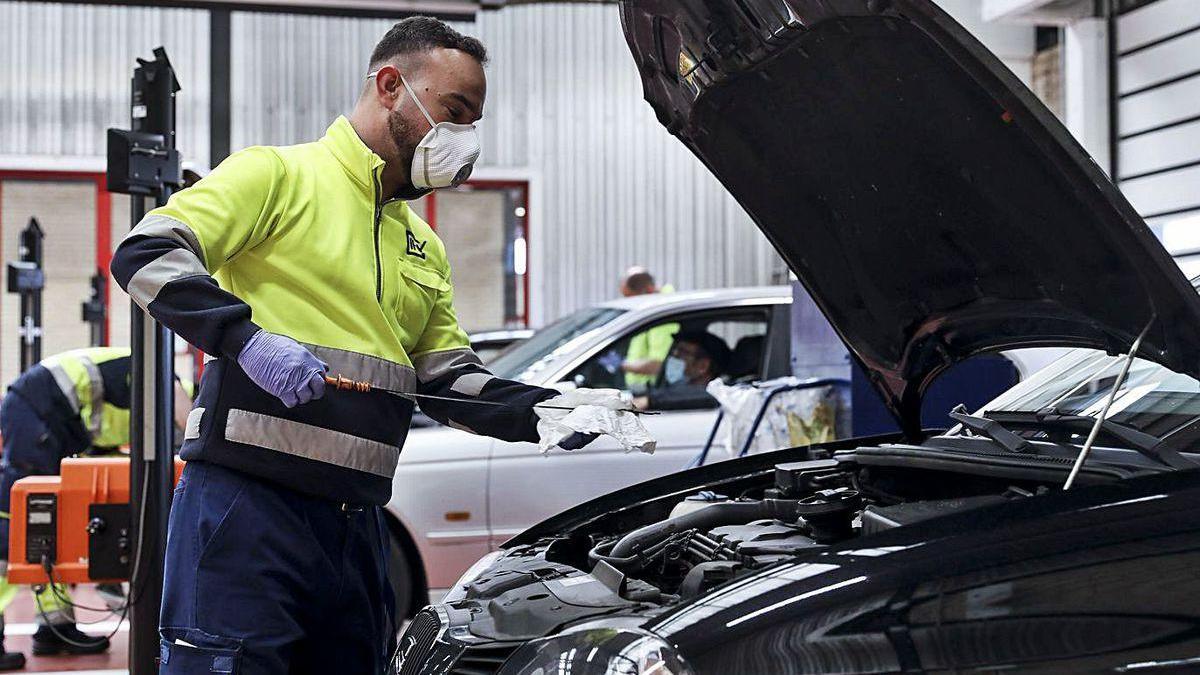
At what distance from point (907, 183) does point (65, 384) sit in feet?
14.2

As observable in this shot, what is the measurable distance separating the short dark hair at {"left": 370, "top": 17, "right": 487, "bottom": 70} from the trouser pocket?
117 centimetres

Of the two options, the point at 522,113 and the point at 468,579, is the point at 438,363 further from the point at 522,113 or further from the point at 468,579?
the point at 522,113

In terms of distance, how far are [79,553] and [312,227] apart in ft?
7.65

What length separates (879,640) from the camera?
5.04 feet

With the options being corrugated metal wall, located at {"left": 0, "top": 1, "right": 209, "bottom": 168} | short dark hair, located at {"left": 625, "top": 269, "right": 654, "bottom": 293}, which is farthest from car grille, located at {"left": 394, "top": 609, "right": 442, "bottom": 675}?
corrugated metal wall, located at {"left": 0, "top": 1, "right": 209, "bottom": 168}

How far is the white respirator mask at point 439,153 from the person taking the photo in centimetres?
259

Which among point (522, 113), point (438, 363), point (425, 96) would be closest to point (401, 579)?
point (438, 363)

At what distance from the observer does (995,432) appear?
7.37 feet

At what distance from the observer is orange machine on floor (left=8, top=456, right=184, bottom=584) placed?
4191 millimetres

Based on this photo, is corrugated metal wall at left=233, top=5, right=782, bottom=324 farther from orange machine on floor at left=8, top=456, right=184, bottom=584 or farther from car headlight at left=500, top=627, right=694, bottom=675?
car headlight at left=500, top=627, right=694, bottom=675

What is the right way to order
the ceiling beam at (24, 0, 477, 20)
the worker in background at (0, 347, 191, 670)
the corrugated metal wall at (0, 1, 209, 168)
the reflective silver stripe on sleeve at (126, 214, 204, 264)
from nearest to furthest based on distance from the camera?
the reflective silver stripe on sleeve at (126, 214, 204, 264)
the worker in background at (0, 347, 191, 670)
the ceiling beam at (24, 0, 477, 20)
the corrugated metal wall at (0, 1, 209, 168)

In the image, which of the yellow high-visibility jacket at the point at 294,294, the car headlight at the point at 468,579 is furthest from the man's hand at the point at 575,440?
the car headlight at the point at 468,579

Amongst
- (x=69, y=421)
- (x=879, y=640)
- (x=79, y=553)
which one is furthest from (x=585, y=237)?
(x=879, y=640)

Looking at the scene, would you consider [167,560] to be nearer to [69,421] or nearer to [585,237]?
[69,421]
